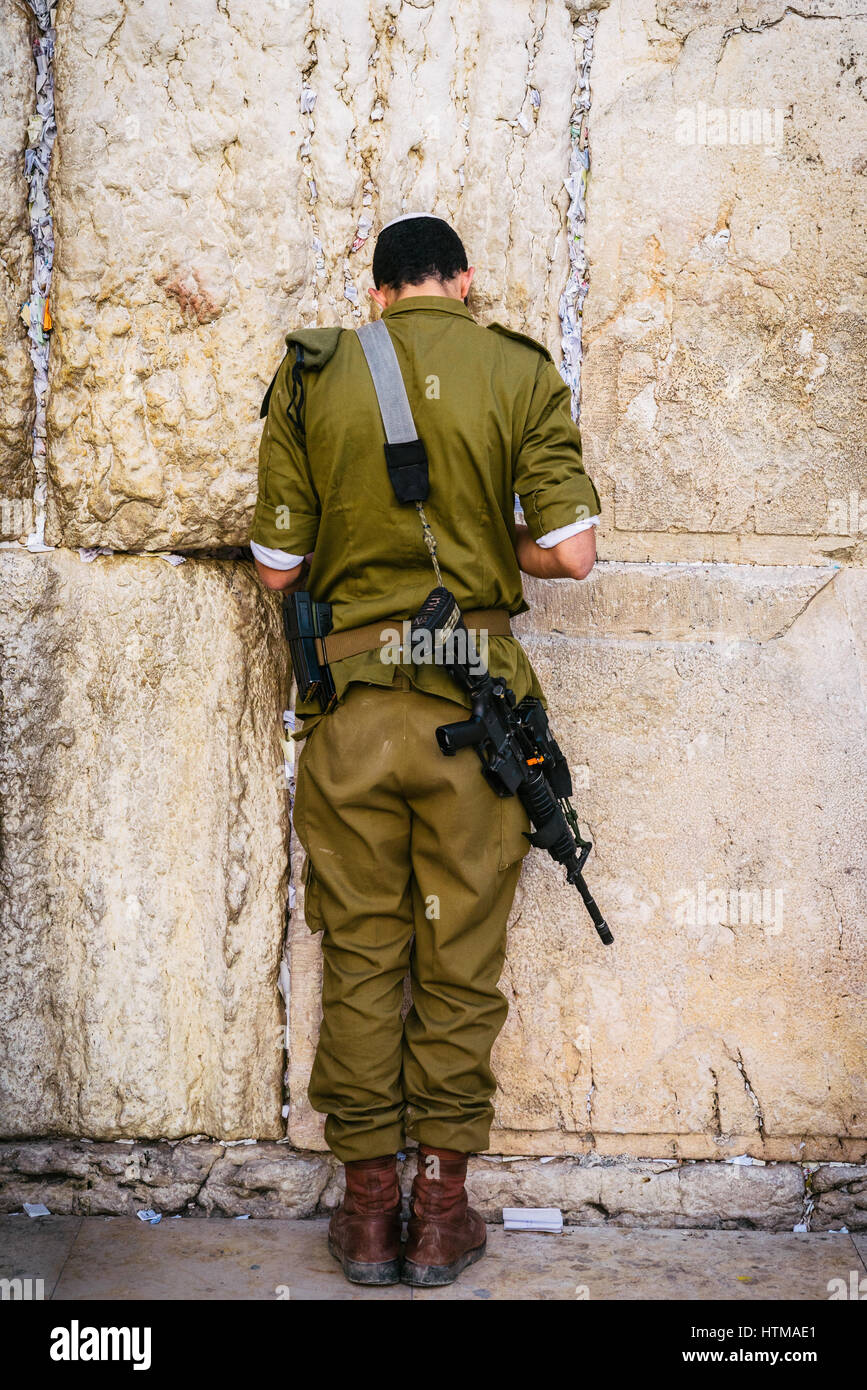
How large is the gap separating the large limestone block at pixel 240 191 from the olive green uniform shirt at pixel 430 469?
0.37 meters

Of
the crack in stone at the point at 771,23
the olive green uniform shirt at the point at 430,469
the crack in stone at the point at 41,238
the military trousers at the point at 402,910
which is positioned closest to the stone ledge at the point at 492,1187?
the military trousers at the point at 402,910

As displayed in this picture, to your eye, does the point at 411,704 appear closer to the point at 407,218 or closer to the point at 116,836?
the point at 116,836

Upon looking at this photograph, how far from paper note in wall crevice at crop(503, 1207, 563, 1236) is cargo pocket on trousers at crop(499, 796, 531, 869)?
0.95m

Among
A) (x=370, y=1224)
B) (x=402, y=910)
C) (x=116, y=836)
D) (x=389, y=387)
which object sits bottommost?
(x=370, y=1224)

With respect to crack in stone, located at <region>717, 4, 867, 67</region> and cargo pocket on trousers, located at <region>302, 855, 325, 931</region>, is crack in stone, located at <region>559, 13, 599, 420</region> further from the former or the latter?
cargo pocket on trousers, located at <region>302, 855, 325, 931</region>

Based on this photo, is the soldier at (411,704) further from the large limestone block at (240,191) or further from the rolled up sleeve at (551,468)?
the large limestone block at (240,191)

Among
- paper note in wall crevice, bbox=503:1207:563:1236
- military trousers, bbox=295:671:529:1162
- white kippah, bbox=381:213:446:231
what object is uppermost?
white kippah, bbox=381:213:446:231

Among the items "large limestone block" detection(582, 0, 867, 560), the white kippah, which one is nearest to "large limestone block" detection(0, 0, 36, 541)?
the white kippah

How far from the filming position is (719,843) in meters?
2.92

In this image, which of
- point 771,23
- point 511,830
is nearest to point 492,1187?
point 511,830

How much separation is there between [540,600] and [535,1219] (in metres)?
1.52

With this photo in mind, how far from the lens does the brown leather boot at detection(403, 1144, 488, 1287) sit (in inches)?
101

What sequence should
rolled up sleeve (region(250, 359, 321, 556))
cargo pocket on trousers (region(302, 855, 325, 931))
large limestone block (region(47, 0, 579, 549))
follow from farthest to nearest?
large limestone block (region(47, 0, 579, 549)), cargo pocket on trousers (region(302, 855, 325, 931)), rolled up sleeve (region(250, 359, 321, 556))

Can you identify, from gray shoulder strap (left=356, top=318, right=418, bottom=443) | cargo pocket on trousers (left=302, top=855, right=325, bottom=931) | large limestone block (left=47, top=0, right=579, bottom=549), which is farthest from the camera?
large limestone block (left=47, top=0, right=579, bottom=549)
